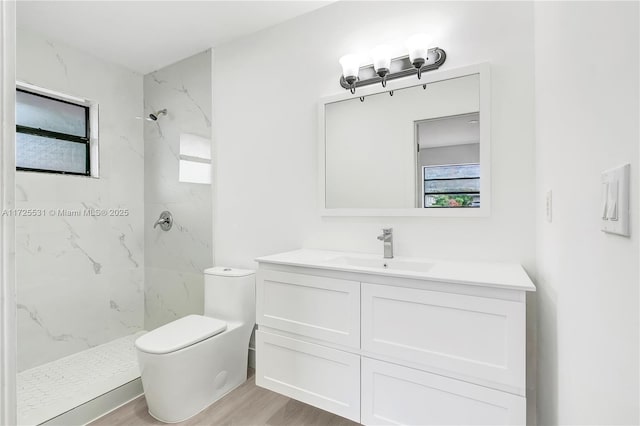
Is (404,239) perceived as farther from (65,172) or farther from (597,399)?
(65,172)

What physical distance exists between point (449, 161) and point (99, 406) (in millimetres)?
2419

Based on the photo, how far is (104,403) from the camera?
1938 millimetres

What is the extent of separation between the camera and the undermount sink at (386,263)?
166 centimetres

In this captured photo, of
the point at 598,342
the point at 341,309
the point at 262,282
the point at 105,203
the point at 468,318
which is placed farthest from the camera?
the point at 105,203

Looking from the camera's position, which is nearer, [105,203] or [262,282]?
[262,282]

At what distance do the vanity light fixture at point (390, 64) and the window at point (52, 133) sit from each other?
2239mm

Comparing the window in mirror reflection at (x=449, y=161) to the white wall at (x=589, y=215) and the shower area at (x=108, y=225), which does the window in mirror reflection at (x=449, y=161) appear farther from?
the shower area at (x=108, y=225)

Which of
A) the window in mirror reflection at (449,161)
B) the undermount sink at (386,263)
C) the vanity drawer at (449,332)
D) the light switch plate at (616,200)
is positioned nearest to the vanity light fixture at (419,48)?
the window in mirror reflection at (449,161)

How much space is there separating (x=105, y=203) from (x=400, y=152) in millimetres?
2483

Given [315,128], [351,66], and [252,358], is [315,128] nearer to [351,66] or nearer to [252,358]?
[351,66]

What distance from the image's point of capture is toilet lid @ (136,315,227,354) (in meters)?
1.74

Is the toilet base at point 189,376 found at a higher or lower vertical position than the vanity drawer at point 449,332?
lower

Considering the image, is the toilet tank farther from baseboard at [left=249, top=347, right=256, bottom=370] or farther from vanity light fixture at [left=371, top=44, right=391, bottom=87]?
vanity light fixture at [left=371, top=44, right=391, bottom=87]

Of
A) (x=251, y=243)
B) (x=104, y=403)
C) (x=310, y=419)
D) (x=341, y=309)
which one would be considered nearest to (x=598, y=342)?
(x=341, y=309)
